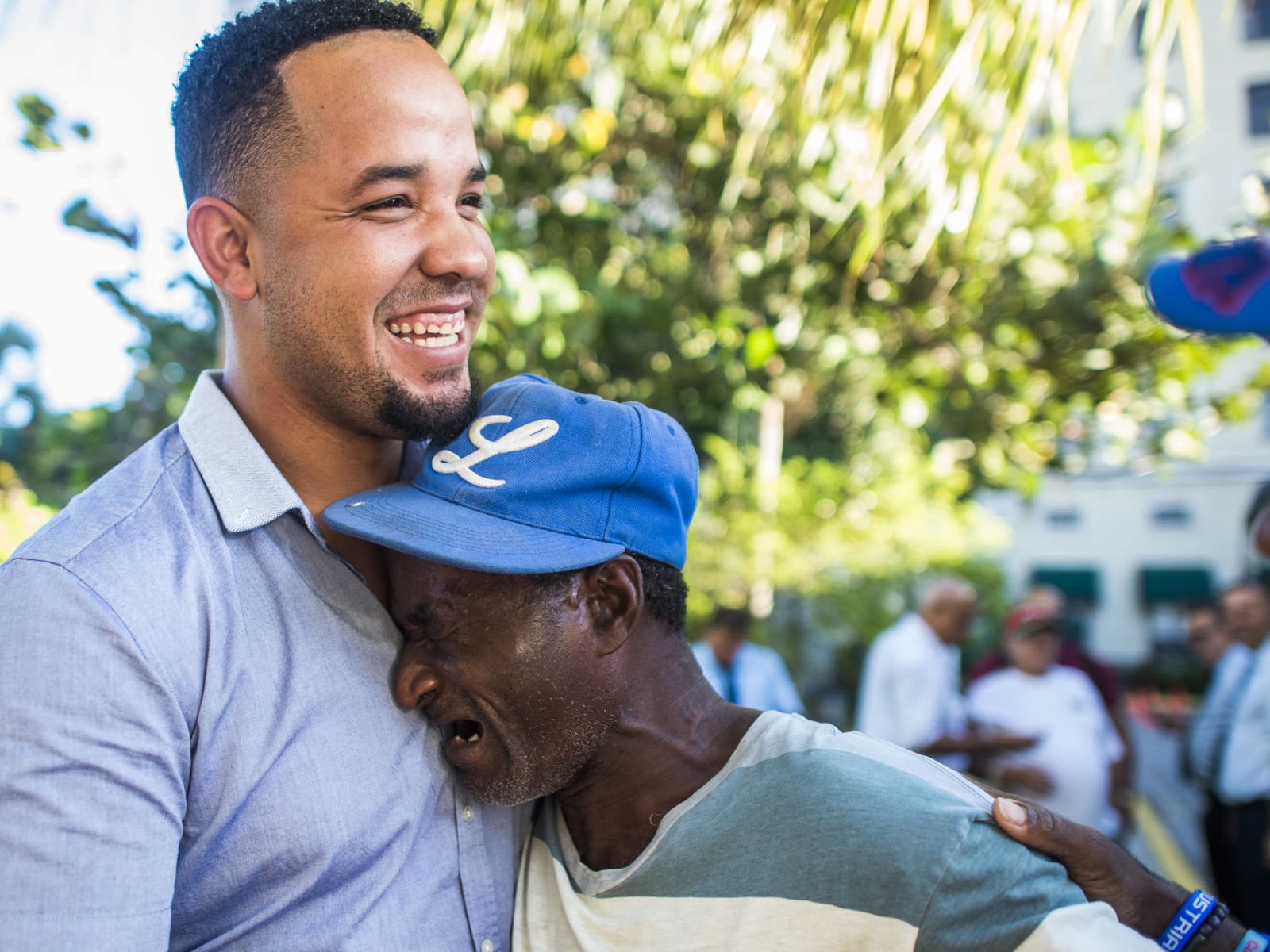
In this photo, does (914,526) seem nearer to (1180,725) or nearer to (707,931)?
(1180,725)

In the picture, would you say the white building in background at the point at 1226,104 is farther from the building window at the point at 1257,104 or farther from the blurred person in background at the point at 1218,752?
the blurred person in background at the point at 1218,752

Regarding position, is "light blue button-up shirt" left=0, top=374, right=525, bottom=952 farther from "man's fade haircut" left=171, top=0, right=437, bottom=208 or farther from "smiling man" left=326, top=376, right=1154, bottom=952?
"man's fade haircut" left=171, top=0, right=437, bottom=208

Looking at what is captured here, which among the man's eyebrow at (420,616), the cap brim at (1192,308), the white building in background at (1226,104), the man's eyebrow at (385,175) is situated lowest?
the man's eyebrow at (420,616)

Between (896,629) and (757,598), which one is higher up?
(896,629)

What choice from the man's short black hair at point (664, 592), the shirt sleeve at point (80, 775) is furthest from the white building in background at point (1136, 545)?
the shirt sleeve at point (80, 775)

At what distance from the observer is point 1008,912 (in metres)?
1.33

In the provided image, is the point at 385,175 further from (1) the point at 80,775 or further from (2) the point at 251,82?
(1) the point at 80,775

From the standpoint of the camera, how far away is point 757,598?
8.04m

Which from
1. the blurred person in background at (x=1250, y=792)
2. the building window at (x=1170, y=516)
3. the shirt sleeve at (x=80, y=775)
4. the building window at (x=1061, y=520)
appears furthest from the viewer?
the building window at (x=1061, y=520)

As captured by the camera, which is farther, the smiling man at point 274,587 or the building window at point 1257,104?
the building window at point 1257,104

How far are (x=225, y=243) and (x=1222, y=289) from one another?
1.94m

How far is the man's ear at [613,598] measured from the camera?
65.0 inches

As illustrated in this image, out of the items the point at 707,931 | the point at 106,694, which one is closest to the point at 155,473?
the point at 106,694

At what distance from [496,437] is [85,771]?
2.38 ft
